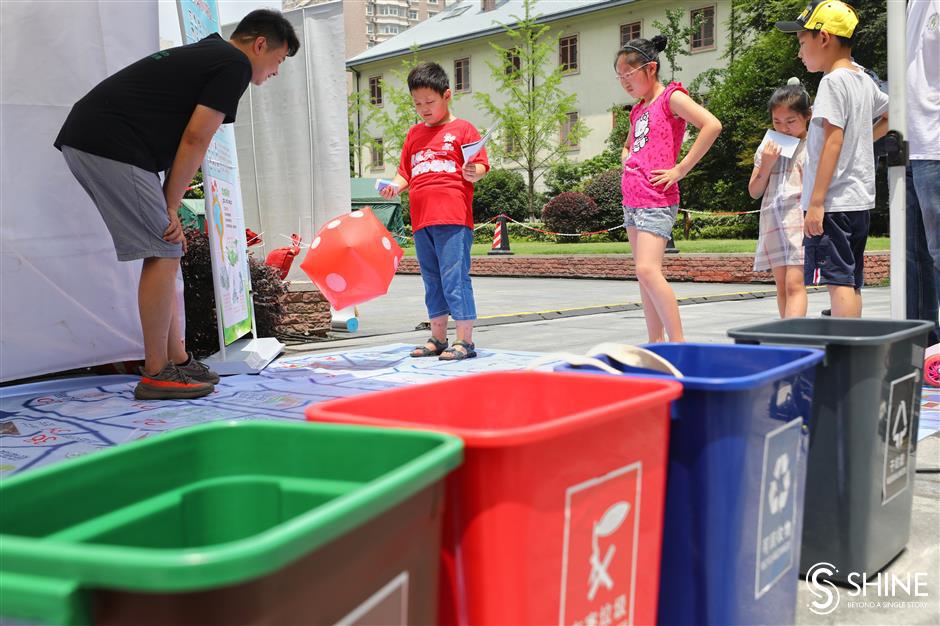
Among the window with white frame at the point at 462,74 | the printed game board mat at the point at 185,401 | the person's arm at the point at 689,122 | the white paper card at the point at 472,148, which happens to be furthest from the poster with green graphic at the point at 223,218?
the window with white frame at the point at 462,74

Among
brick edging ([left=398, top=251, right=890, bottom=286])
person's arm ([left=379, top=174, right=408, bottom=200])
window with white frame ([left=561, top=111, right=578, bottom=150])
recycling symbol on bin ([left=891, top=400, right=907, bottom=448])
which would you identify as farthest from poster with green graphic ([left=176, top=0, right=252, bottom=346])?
window with white frame ([left=561, top=111, right=578, bottom=150])

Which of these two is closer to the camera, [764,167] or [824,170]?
[824,170]

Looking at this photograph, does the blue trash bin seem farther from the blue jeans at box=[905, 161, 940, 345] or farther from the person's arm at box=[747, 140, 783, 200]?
the person's arm at box=[747, 140, 783, 200]

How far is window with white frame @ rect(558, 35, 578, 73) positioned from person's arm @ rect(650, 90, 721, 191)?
29.1 m

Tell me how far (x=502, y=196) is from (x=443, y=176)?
2517 centimetres

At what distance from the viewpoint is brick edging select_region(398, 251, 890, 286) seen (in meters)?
12.4

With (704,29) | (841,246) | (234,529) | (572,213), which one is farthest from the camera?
(704,29)

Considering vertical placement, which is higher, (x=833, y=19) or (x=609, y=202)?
(x=833, y=19)

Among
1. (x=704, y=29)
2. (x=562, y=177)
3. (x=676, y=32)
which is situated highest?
(x=704, y=29)

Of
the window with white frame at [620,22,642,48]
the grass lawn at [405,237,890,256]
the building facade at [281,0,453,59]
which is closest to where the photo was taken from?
the grass lawn at [405,237,890,256]

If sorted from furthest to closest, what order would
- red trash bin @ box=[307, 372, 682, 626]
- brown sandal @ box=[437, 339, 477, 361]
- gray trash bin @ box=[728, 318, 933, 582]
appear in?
1. brown sandal @ box=[437, 339, 477, 361]
2. gray trash bin @ box=[728, 318, 933, 582]
3. red trash bin @ box=[307, 372, 682, 626]

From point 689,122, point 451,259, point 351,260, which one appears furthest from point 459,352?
point 689,122

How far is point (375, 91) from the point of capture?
40.1m

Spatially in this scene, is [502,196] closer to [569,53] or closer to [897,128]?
[569,53]
